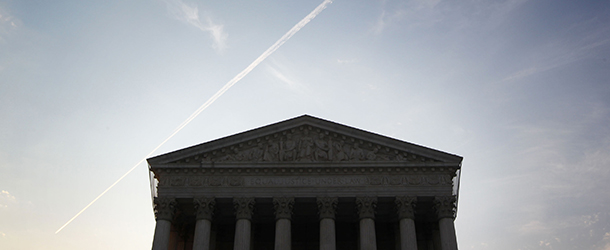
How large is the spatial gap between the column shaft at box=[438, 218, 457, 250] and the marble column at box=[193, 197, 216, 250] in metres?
14.1

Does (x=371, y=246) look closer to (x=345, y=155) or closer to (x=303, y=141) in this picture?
(x=345, y=155)

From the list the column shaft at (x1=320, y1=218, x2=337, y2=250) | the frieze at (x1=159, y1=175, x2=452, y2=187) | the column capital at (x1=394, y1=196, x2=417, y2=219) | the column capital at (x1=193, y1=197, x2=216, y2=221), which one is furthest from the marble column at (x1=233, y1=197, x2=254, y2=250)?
the column capital at (x1=394, y1=196, x2=417, y2=219)

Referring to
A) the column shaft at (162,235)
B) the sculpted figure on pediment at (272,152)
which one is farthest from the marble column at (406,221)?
the column shaft at (162,235)

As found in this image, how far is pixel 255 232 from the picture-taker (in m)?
33.9

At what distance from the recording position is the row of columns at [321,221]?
28938mm

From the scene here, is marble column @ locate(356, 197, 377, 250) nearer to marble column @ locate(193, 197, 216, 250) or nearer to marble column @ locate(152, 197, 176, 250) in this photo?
marble column @ locate(193, 197, 216, 250)

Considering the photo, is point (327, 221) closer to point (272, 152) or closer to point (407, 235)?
point (407, 235)

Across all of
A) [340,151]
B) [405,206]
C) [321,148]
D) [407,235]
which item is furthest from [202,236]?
[405,206]

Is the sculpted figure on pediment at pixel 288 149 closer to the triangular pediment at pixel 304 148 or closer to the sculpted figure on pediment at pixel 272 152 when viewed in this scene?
the triangular pediment at pixel 304 148

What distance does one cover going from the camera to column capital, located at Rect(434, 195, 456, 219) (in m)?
29.4

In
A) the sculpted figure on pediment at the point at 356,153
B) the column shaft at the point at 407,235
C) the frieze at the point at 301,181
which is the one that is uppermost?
the sculpted figure on pediment at the point at 356,153

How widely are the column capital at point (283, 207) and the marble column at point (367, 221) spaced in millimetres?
4224

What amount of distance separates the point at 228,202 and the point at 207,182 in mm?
1866

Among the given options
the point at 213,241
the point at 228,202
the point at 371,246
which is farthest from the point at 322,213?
the point at 213,241
